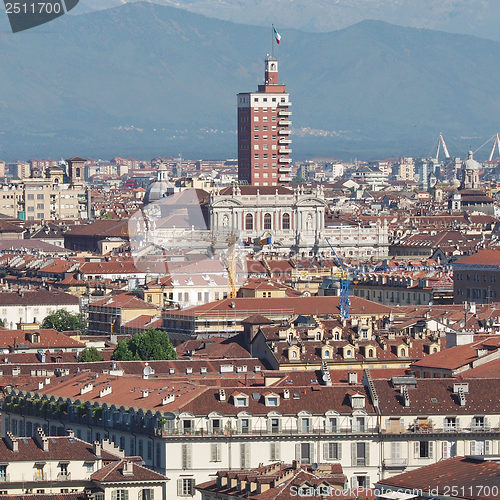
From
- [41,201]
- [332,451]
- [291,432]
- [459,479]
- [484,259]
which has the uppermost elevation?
[459,479]

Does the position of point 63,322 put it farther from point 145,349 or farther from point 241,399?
point 241,399

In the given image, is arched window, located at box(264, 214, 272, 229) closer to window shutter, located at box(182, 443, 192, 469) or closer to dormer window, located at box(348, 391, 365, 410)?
dormer window, located at box(348, 391, 365, 410)

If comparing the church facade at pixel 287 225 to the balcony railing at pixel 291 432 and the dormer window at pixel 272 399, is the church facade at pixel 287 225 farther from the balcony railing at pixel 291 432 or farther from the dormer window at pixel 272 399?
the balcony railing at pixel 291 432

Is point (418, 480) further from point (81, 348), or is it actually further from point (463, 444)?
point (81, 348)

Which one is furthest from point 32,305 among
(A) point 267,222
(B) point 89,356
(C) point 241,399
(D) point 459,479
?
(D) point 459,479

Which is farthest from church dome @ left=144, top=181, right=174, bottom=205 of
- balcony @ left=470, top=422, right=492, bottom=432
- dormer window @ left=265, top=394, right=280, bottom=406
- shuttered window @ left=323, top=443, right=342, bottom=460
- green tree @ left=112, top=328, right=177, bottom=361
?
shuttered window @ left=323, top=443, right=342, bottom=460

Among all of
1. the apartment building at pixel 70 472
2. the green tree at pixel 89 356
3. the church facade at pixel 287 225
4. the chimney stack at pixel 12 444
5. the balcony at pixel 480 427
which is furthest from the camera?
the church facade at pixel 287 225

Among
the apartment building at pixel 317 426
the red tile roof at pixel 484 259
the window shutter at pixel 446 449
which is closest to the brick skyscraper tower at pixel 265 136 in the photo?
the red tile roof at pixel 484 259
